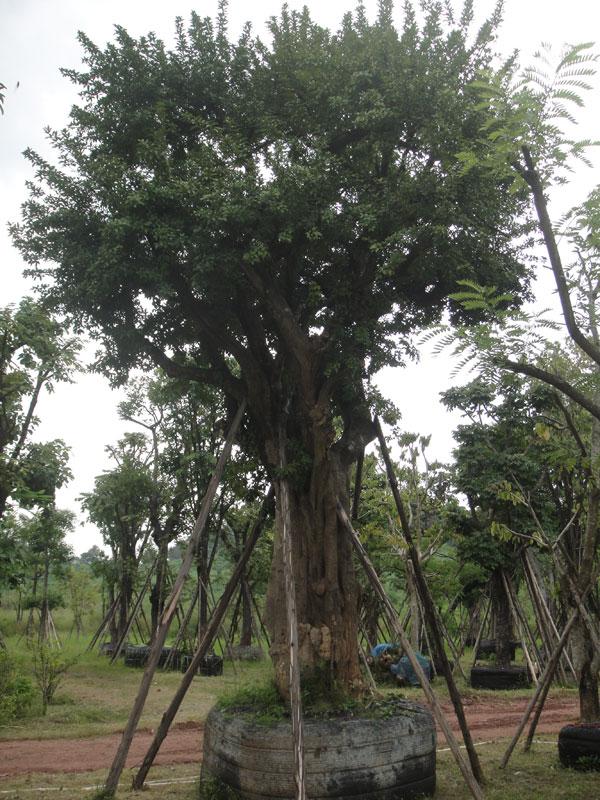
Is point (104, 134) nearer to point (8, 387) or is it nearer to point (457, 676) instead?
point (8, 387)

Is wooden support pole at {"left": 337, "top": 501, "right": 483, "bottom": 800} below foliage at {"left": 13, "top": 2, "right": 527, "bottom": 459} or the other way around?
below

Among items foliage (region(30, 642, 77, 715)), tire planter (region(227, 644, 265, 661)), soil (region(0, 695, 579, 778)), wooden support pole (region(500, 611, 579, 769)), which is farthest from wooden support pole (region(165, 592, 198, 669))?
wooden support pole (region(500, 611, 579, 769))

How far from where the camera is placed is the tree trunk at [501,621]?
58.0 ft

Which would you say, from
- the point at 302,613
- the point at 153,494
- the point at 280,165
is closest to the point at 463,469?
the point at 153,494

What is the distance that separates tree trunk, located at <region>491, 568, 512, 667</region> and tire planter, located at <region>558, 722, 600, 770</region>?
10572 mm

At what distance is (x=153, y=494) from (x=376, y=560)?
6.99m

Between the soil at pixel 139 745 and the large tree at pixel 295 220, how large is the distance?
3038mm

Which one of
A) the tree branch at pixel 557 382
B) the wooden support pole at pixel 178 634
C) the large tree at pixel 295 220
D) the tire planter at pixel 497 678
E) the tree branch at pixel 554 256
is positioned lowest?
the tire planter at pixel 497 678

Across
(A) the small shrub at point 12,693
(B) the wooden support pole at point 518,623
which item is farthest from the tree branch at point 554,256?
(B) the wooden support pole at point 518,623

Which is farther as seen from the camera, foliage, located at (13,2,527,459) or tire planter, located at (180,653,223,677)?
tire planter, located at (180,653,223,677)

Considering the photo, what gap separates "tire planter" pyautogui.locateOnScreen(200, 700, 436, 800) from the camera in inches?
236

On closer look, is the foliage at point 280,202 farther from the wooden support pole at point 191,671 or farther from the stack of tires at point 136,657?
the stack of tires at point 136,657

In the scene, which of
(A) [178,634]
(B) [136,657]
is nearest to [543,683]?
(A) [178,634]

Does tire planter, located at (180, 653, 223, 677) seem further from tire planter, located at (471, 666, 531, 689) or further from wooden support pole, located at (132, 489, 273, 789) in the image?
wooden support pole, located at (132, 489, 273, 789)
